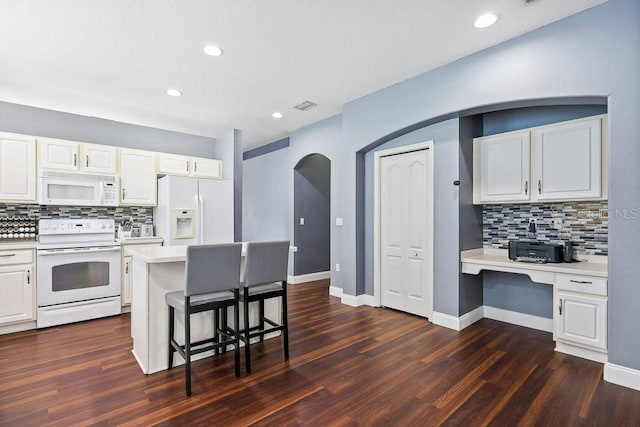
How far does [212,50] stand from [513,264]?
3.62 m

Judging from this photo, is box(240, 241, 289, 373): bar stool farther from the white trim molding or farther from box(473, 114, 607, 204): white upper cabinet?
box(473, 114, 607, 204): white upper cabinet

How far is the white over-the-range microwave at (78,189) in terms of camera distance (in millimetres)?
3955

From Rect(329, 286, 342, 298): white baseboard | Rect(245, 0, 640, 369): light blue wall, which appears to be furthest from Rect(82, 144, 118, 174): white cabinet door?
Rect(245, 0, 640, 369): light blue wall

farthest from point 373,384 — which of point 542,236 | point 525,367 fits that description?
point 542,236

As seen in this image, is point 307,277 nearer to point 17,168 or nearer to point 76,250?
point 76,250

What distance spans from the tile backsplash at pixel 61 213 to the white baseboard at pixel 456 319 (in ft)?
14.3

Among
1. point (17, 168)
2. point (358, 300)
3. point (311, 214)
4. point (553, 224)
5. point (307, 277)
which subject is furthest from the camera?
point (311, 214)

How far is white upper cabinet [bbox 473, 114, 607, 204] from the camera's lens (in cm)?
296

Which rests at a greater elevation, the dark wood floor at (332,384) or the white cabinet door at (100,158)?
the white cabinet door at (100,158)

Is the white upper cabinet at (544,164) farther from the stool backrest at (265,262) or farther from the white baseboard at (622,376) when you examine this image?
the stool backrest at (265,262)

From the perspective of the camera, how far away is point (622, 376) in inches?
93.4

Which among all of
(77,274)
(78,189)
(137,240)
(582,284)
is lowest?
(77,274)

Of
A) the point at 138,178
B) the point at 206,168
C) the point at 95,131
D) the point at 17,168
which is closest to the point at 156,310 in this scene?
the point at 138,178

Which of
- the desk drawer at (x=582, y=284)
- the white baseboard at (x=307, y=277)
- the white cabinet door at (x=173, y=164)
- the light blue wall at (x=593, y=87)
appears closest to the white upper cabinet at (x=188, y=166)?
the white cabinet door at (x=173, y=164)
